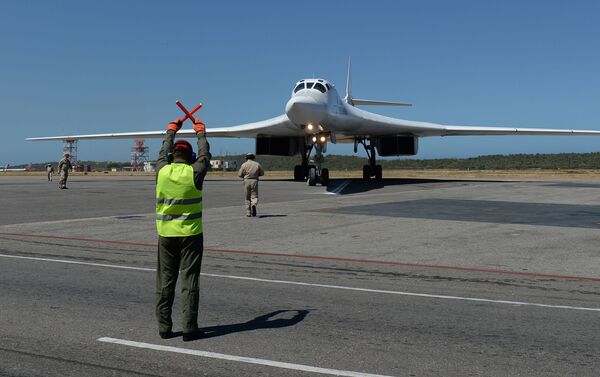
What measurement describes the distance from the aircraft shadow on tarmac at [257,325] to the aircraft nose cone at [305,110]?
20.6 m

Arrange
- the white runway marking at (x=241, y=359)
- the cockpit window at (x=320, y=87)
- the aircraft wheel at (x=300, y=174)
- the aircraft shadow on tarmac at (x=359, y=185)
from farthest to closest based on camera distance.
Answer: the aircraft wheel at (x=300, y=174), the cockpit window at (x=320, y=87), the aircraft shadow on tarmac at (x=359, y=185), the white runway marking at (x=241, y=359)

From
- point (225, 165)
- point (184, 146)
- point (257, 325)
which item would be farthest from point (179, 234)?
point (225, 165)

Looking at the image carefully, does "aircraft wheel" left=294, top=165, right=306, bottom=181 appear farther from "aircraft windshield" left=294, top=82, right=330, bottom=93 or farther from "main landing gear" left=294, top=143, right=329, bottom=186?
"aircraft windshield" left=294, top=82, right=330, bottom=93

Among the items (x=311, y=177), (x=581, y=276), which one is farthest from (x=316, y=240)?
(x=311, y=177)

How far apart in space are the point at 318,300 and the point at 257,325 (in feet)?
4.11

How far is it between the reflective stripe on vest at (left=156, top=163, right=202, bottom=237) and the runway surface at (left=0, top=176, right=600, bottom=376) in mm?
962

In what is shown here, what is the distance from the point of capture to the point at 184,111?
638 cm

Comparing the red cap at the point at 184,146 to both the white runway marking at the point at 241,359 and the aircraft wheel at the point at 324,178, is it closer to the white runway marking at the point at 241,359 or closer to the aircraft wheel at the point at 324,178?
the white runway marking at the point at 241,359

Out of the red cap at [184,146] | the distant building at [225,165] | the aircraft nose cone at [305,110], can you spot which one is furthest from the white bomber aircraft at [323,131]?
the distant building at [225,165]

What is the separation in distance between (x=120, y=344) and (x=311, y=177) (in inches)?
1028

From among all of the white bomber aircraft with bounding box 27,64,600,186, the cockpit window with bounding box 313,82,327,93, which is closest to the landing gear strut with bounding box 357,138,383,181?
the white bomber aircraft with bounding box 27,64,600,186

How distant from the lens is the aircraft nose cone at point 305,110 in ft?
86.3

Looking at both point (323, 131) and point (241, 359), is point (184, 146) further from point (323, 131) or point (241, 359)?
point (323, 131)

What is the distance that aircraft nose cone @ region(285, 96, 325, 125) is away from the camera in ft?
86.3
